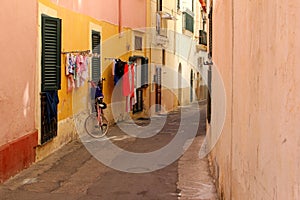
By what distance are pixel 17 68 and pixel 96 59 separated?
5.26 m

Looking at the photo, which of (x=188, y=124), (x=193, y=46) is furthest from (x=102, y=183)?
(x=193, y=46)

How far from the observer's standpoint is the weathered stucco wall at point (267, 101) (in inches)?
87.8

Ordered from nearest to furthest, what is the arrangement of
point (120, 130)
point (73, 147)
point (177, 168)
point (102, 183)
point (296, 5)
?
point (296, 5), point (102, 183), point (177, 168), point (73, 147), point (120, 130)

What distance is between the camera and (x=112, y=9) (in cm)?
1545

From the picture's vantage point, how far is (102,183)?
25.8 ft

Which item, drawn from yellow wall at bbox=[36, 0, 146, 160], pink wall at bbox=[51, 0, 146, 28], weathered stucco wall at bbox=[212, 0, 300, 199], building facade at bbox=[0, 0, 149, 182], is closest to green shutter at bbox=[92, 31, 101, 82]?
building facade at bbox=[0, 0, 149, 182]

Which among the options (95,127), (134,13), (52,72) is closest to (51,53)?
(52,72)

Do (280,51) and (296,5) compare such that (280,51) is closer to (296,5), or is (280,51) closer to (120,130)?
(296,5)

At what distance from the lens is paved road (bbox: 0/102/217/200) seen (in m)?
7.12

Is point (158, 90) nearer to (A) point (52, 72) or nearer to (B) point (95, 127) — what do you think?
(B) point (95, 127)

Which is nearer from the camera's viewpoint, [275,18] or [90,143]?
[275,18]

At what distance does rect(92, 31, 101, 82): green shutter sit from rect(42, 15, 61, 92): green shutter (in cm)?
288

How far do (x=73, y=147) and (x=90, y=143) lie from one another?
817 mm

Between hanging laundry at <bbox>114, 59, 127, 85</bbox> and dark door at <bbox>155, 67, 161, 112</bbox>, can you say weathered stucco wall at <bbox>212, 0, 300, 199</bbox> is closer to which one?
hanging laundry at <bbox>114, 59, 127, 85</bbox>
